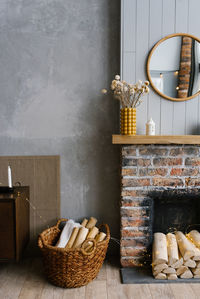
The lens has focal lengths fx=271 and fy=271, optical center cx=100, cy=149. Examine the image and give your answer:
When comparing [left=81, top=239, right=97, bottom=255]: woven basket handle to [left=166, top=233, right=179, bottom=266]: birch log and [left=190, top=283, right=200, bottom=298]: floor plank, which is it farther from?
[left=190, top=283, right=200, bottom=298]: floor plank

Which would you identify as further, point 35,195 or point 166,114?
point 35,195

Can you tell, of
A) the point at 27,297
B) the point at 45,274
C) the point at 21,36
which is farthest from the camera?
the point at 21,36

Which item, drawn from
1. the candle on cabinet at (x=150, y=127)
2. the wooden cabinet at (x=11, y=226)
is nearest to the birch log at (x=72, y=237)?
the wooden cabinet at (x=11, y=226)

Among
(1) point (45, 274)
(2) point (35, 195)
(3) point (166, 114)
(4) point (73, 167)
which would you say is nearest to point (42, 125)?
(4) point (73, 167)

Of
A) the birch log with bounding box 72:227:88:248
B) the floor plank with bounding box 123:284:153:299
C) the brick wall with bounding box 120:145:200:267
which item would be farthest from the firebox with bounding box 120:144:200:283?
A: the birch log with bounding box 72:227:88:248

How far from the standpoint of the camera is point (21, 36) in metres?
2.44

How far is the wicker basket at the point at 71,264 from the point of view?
202 centimetres

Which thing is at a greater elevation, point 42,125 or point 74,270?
point 42,125

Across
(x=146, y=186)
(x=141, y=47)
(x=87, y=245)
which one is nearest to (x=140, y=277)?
(x=87, y=245)

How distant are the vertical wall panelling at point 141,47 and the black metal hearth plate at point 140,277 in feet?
3.88

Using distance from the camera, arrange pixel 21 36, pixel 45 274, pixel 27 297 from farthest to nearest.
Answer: pixel 21 36, pixel 45 274, pixel 27 297

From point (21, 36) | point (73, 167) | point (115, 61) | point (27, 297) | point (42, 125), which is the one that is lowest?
point (27, 297)

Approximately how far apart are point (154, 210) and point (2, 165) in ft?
4.83

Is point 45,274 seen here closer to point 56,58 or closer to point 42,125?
point 42,125
